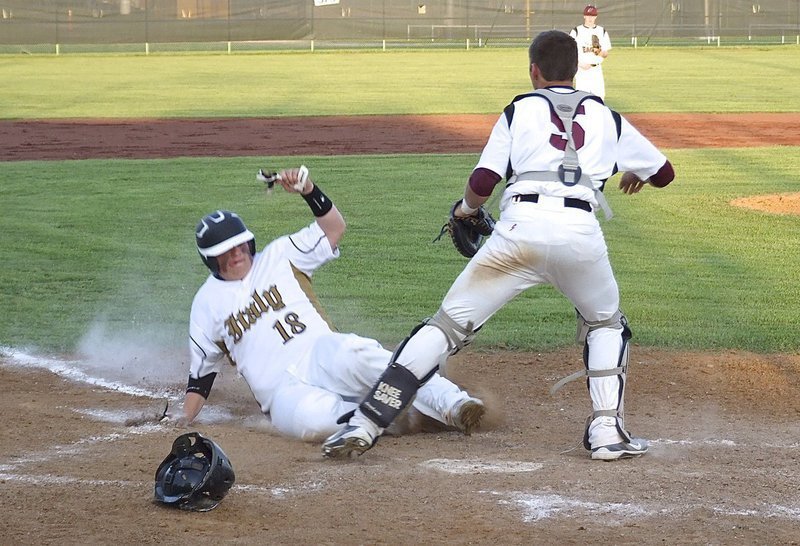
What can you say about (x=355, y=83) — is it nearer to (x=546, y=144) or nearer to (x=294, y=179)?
(x=294, y=179)

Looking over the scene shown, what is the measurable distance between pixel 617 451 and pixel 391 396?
100 centimetres

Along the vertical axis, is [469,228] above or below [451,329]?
above

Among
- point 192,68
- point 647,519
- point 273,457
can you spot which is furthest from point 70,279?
point 192,68

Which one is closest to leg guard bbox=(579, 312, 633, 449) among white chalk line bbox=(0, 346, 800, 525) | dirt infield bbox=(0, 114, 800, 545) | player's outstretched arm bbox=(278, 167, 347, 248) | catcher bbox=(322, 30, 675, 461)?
catcher bbox=(322, 30, 675, 461)

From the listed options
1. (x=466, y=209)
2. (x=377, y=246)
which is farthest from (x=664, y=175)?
(x=377, y=246)

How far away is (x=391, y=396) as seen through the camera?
466 cm

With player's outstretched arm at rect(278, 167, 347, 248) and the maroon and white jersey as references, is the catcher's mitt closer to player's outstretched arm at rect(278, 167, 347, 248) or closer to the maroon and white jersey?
the maroon and white jersey

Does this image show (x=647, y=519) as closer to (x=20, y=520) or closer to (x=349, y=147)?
(x=20, y=520)

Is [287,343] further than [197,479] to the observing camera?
Yes

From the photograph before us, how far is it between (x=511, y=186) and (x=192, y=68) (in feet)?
96.8

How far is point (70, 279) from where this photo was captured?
360 inches

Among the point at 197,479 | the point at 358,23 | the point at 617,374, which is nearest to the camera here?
the point at 197,479

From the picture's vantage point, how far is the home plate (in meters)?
4.56

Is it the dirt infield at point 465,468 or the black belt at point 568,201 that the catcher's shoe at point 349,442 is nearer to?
the dirt infield at point 465,468
